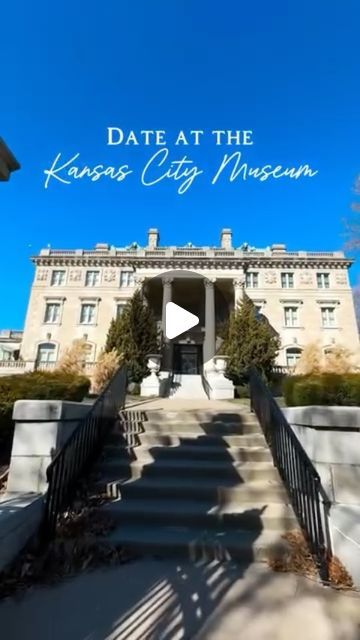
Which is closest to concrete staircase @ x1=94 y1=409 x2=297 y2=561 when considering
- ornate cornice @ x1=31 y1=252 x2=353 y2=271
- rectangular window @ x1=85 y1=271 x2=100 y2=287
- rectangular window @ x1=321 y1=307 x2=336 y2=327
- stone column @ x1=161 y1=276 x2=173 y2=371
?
stone column @ x1=161 y1=276 x2=173 y2=371

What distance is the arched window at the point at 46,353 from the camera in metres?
29.2

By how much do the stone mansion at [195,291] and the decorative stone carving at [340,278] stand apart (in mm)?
91

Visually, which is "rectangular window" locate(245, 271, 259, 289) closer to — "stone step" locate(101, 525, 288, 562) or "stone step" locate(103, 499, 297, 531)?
"stone step" locate(103, 499, 297, 531)

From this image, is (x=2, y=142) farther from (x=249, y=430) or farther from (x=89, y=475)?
(x=249, y=430)

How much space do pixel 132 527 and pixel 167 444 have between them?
68.8 inches

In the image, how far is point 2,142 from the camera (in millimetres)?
3188

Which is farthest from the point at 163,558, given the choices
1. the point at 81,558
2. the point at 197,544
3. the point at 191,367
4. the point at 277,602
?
the point at 191,367

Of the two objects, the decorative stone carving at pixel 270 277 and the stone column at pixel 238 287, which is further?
the decorative stone carving at pixel 270 277

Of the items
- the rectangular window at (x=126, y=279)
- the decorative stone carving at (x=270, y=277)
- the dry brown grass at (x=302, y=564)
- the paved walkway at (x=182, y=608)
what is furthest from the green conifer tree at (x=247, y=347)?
the paved walkway at (x=182, y=608)

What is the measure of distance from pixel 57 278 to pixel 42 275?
1.49 meters

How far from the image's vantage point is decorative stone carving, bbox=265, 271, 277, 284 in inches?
1237

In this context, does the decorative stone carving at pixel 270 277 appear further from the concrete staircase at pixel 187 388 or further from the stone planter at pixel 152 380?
the stone planter at pixel 152 380

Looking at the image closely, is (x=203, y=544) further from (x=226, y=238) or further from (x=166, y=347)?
(x=226, y=238)

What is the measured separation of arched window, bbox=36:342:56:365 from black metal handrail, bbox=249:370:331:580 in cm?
2777
